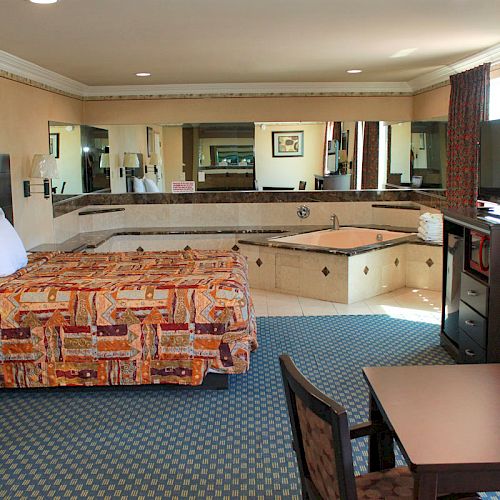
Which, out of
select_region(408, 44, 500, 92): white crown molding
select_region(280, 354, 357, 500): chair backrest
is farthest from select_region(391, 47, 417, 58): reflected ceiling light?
select_region(280, 354, 357, 500): chair backrest

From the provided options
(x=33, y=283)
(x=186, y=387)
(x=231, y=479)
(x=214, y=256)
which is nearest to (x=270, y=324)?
(x=214, y=256)

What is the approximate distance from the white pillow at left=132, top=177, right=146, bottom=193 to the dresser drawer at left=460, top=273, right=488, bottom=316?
4.66 meters

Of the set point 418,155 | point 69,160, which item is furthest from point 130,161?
point 418,155

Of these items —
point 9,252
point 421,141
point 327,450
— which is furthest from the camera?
point 421,141

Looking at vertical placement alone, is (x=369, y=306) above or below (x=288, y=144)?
below

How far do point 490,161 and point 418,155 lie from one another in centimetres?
273

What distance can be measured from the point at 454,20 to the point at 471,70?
1658 millimetres

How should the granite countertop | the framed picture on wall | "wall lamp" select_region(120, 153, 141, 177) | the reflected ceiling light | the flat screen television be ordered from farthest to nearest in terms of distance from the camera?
"wall lamp" select_region(120, 153, 141, 177)
the framed picture on wall
the granite countertop
the reflected ceiling light
the flat screen television

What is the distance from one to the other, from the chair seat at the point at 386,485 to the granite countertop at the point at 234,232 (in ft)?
12.9

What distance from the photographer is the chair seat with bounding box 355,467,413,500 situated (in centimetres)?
185

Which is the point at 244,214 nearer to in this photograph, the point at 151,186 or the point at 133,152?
the point at 151,186

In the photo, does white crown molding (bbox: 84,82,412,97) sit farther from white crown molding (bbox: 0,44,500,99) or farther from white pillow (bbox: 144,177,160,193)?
white pillow (bbox: 144,177,160,193)

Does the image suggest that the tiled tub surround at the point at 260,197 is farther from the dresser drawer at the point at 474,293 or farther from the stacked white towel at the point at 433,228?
the dresser drawer at the point at 474,293

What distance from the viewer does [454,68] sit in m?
5.94
